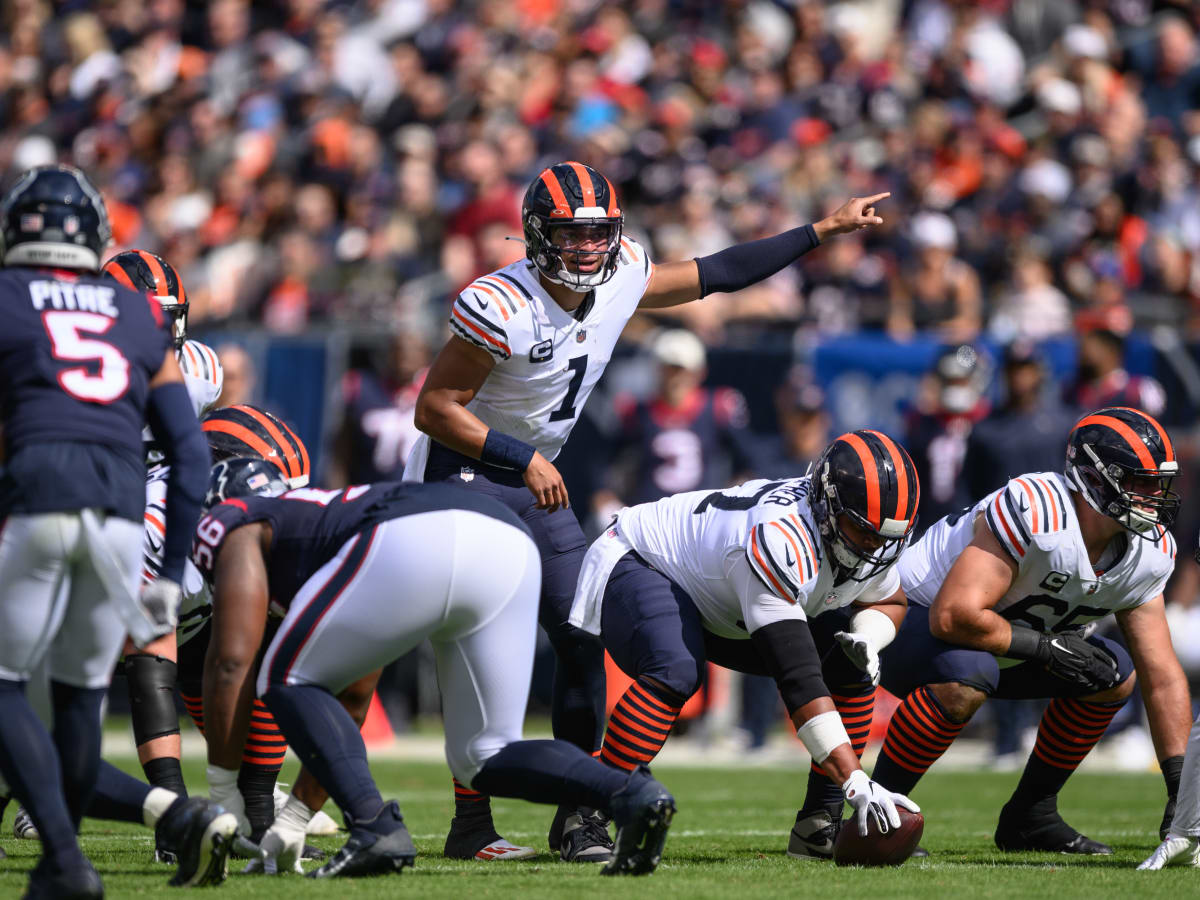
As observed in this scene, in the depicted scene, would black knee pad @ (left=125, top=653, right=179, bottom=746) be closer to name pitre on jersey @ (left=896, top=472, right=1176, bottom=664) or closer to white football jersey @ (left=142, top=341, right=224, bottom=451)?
white football jersey @ (left=142, top=341, right=224, bottom=451)

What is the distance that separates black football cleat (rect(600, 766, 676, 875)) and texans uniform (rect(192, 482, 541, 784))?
0.37 m

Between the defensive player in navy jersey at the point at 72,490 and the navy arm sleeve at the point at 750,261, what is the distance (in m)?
2.41

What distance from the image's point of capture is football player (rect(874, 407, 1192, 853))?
5562 mm

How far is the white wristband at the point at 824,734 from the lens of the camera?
5035 mm

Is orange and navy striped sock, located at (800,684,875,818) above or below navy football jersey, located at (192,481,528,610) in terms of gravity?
below

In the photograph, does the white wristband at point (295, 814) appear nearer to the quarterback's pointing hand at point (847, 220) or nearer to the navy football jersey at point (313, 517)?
the navy football jersey at point (313, 517)

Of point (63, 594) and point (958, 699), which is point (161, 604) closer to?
point (63, 594)

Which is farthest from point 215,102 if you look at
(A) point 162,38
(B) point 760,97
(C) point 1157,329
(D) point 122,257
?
(D) point 122,257

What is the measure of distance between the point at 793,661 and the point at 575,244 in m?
1.63

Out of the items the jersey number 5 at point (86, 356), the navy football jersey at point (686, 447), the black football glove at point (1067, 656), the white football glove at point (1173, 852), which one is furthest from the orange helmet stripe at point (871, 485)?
the navy football jersey at point (686, 447)

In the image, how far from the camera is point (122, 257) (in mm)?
6297

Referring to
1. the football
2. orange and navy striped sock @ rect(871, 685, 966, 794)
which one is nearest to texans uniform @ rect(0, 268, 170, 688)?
the football

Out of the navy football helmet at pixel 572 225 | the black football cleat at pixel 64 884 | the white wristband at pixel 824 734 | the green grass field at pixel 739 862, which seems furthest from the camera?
the navy football helmet at pixel 572 225

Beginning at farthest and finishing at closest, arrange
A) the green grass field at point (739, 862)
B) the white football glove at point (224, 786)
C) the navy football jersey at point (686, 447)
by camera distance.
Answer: the navy football jersey at point (686, 447) < the white football glove at point (224, 786) < the green grass field at point (739, 862)
